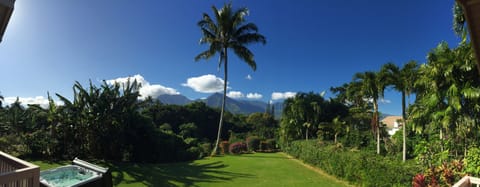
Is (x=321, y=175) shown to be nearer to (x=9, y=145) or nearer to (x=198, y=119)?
(x=9, y=145)

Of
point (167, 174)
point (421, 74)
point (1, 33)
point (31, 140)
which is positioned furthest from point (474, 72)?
point (31, 140)

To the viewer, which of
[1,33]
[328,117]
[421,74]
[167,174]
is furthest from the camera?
[328,117]

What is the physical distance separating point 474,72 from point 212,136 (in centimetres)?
2685

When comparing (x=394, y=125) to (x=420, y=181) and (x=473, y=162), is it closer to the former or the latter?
(x=473, y=162)

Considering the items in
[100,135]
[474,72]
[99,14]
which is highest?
[99,14]

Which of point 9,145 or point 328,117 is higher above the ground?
point 328,117

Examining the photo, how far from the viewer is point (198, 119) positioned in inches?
1214

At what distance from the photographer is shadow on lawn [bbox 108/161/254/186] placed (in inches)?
356

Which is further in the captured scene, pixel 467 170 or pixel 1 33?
pixel 467 170

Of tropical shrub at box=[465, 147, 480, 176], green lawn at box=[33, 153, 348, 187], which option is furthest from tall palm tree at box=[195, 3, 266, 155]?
tropical shrub at box=[465, 147, 480, 176]

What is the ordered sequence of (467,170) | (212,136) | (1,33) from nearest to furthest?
1. (1,33)
2. (467,170)
3. (212,136)

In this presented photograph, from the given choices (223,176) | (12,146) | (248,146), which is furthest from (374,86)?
(12,146)

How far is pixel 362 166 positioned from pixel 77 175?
10431 mm

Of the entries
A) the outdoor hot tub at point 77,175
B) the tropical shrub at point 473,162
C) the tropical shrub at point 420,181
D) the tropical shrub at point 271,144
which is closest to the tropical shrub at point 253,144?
the tropical shrub at point 271,144
